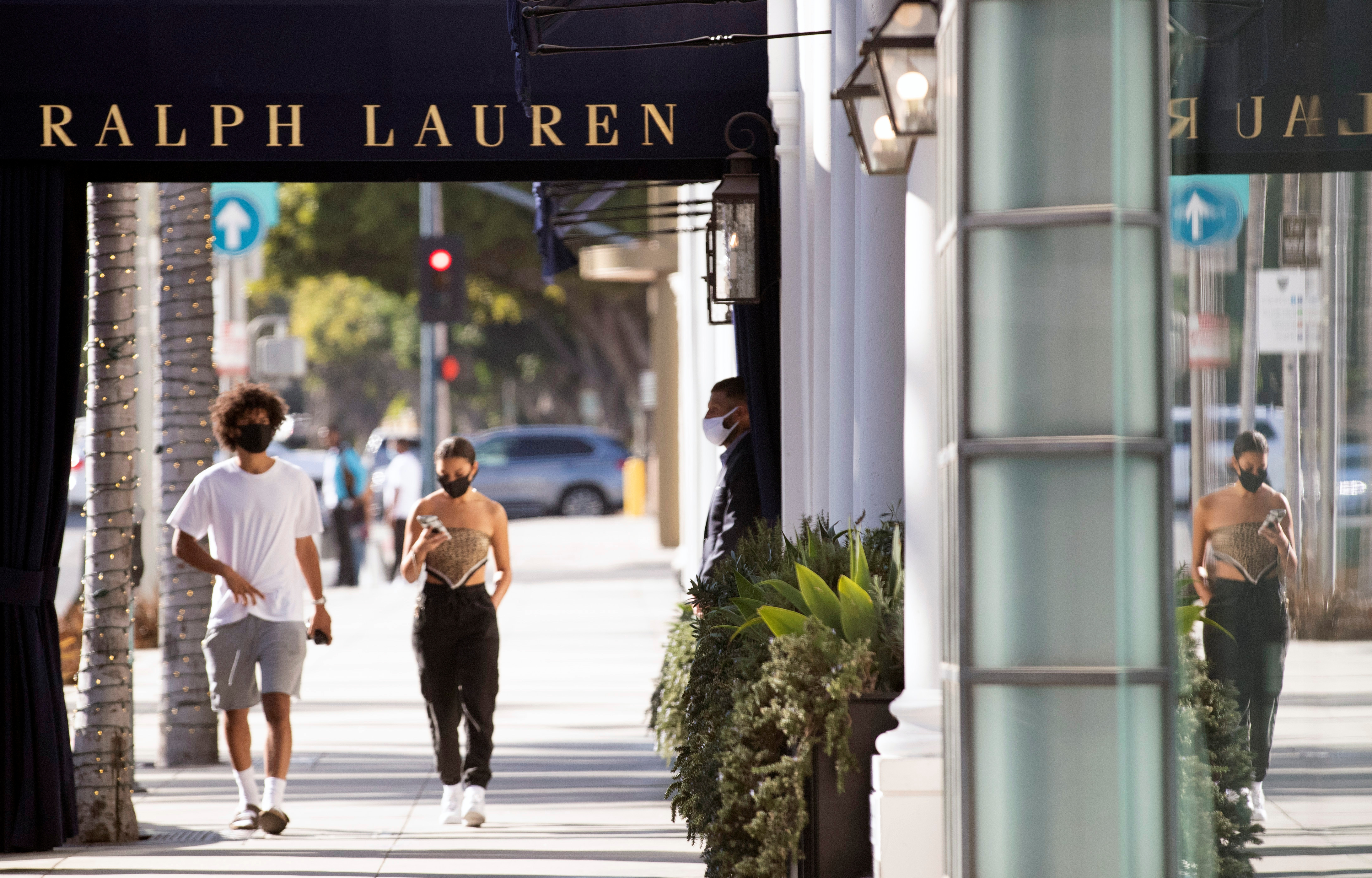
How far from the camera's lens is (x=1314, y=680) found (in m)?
4.43

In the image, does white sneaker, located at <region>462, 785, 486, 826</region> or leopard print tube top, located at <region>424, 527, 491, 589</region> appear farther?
leopard print tube top, located at <region>424, 527, 491, 589</region>

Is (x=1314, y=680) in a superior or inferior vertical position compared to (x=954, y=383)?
inferior

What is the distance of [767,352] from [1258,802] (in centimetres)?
490

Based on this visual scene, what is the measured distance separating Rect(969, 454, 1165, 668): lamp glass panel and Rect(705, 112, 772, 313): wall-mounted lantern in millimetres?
4261

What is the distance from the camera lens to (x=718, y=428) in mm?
9258

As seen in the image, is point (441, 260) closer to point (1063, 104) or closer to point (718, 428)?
point (718, 428)

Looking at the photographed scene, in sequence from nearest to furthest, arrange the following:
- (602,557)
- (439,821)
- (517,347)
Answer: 1. (439,821)
2. (602,557)
3. (517,347)

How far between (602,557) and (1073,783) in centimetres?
2238

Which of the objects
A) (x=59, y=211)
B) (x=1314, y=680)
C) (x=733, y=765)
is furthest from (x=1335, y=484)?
(x=59, y=211)

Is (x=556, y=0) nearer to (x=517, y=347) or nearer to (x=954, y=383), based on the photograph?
(x=954, y=383)

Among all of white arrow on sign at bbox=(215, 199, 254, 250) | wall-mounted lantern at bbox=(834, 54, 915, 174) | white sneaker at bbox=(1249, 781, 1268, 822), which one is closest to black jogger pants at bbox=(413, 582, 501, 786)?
wall-mounted lantern at bbox=(834, 54, 915, 174)

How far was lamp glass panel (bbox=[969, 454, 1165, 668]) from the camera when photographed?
174 inches

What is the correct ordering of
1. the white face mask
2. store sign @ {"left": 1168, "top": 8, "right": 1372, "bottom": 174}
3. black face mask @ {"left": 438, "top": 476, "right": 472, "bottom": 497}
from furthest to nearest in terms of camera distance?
the white face mask
black face mask @ {"left": 438, "top": 476, "right": 472, "bottom": 497}
store sign @ {"left": 1168, "top": 8, "right": 1372, "bottom": 174}

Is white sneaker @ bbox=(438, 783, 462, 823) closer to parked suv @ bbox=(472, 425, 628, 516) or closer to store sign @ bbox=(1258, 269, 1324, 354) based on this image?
store sign @ bbox=(1258, 269, 1324, 354)
